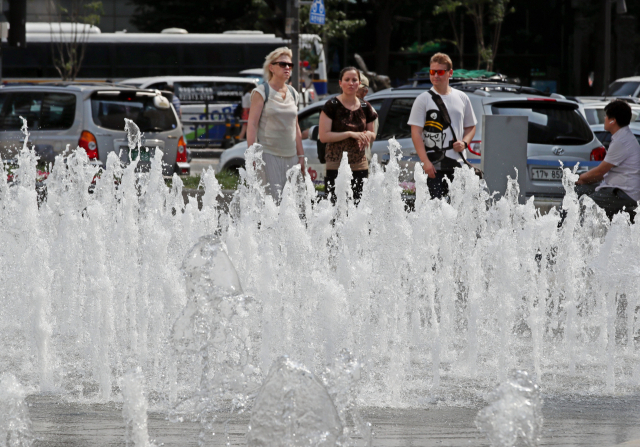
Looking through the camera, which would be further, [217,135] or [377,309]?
[217,135]

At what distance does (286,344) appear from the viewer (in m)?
5.02

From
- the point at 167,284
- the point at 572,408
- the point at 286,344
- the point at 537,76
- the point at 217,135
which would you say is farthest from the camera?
the point at 537,76

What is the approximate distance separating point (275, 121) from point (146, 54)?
76.0 ft

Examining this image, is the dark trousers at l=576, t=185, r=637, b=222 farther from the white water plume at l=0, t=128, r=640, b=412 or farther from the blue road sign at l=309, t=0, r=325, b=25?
the blue road sign at l=309, t=0, r=325, b=25

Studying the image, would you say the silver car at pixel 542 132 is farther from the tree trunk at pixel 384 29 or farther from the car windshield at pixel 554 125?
the tree trunk at pixel 384 29

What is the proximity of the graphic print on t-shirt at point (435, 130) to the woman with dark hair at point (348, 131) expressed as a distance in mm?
462

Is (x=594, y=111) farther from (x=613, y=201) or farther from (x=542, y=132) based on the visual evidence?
→ (x=613, y=201)

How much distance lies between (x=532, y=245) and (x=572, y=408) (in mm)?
1823

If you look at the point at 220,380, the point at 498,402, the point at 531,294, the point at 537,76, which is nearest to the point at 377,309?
the point at 531,294

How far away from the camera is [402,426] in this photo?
12.1 feet

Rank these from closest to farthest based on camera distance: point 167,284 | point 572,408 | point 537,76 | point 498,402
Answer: point 498,402
point 572,408
point 167,284
point 537,76

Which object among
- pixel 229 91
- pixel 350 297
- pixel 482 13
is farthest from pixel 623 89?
pixel 350 297

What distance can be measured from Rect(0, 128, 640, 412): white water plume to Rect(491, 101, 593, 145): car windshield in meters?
3.09

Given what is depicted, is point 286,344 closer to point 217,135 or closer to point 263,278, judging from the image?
point 263,278
